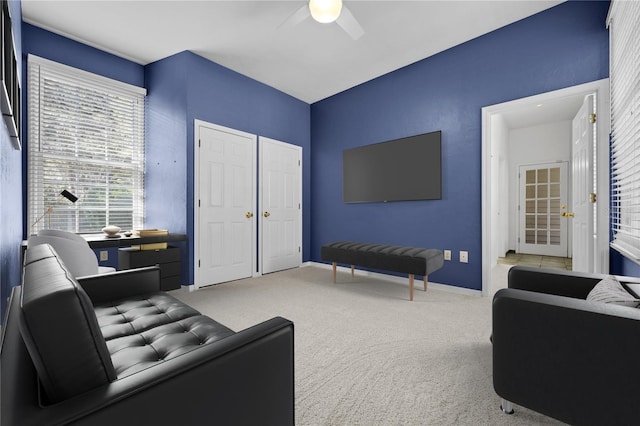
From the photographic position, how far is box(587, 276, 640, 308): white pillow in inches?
44.6

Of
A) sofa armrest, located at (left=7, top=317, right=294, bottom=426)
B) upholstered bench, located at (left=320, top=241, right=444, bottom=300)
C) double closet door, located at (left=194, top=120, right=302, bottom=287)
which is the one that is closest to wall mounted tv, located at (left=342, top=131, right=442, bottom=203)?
upholstered bench, located at (left=320, top=241, right=444, bottom=300)

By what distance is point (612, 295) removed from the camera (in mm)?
1215

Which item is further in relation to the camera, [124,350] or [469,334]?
[469,334]

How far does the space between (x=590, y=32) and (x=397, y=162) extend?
6.90 ft

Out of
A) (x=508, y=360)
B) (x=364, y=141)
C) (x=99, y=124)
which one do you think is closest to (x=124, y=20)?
(x=99, y=124)

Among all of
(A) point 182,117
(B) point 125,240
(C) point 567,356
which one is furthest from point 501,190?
(B) point 125,240

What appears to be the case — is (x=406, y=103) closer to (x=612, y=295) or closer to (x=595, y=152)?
(x=595, y=152)

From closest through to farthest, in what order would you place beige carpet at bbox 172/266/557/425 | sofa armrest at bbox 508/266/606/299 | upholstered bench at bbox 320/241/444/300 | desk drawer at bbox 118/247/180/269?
beige carpet at bbox 172/266/557/425
sofa armrest at bbox 508/266/606/299
upholstered bench at bbox 320/241/444/300
desk drawer at bbox 118/247/180/269

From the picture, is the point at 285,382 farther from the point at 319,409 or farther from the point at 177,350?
the point at 319,409

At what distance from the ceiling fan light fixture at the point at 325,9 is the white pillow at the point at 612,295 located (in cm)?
246

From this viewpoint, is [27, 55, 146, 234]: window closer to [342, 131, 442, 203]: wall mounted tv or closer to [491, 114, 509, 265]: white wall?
[342, 131, 442, 203]: wall mounted tv

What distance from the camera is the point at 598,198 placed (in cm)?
253

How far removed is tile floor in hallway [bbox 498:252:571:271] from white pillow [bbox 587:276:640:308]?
4.39 meters

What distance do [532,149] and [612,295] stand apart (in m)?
6.30
